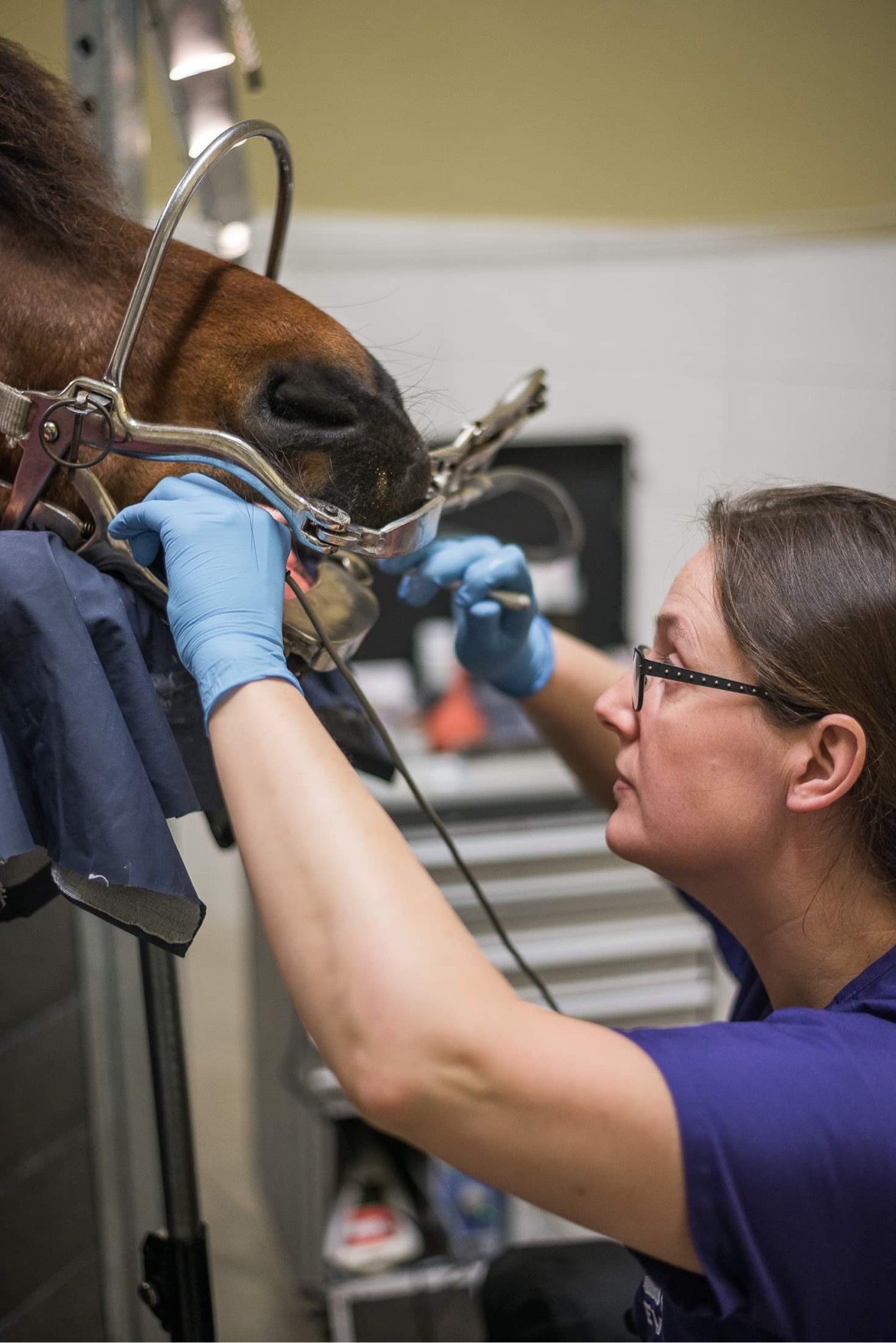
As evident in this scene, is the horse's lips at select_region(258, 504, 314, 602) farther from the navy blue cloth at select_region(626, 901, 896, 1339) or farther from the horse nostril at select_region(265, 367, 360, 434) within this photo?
the navy blue cloth at select_region(626, 901, 896, 1339)

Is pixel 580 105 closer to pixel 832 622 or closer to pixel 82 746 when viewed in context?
pixel 832 622

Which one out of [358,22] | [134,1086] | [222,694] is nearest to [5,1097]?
[134,1086]

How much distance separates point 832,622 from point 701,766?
12 centimetres

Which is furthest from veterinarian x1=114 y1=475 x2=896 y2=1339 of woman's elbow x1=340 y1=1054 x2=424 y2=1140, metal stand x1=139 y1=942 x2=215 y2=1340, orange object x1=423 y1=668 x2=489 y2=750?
orange object x1=423 y1=668 x2=489 y2=750

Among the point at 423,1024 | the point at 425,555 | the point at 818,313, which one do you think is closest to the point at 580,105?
the point at 818,313

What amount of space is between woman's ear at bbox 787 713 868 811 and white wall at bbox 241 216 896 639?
122 centimetres

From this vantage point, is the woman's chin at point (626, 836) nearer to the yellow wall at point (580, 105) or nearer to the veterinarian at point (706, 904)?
the veterinarian at point (706, 904)

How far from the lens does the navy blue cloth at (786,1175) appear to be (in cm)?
48

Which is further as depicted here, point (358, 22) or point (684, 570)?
point (358, 22)

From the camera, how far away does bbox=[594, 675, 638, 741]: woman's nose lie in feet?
2.33

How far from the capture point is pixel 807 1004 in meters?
0.70

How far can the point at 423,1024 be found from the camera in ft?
1.42

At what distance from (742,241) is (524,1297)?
173 centimetres

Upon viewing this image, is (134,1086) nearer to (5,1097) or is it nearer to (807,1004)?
(5,1097)
